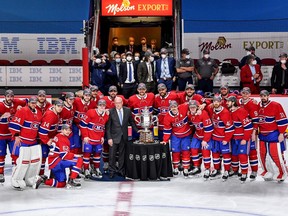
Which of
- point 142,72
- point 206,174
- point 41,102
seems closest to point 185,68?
point 142,72

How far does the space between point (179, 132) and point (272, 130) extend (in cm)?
139

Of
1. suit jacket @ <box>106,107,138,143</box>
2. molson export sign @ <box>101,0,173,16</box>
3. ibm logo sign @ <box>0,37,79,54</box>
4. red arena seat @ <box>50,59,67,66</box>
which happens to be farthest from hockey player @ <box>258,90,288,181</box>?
ibm logo sign @ <box>0,37,79,54</box>

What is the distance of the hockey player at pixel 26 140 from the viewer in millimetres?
9438

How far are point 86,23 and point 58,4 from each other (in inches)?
256

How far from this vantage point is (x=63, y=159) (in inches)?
373

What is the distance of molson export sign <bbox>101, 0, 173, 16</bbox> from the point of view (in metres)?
15.9

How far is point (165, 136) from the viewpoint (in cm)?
1034

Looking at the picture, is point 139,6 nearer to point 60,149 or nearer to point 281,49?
point 281,49

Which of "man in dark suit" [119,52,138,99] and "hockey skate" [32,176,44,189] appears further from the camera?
"man in dark suit" [119,52,138,99]

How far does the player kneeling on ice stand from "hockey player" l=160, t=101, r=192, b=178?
151 cm

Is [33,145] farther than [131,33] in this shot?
No

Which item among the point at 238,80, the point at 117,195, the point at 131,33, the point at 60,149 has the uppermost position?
the point at 131,33

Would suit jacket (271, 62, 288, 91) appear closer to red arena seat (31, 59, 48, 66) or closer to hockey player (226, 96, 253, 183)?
hockey player (226, 96, 253, 183)

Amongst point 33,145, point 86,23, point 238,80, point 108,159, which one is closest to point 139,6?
point 86,23
